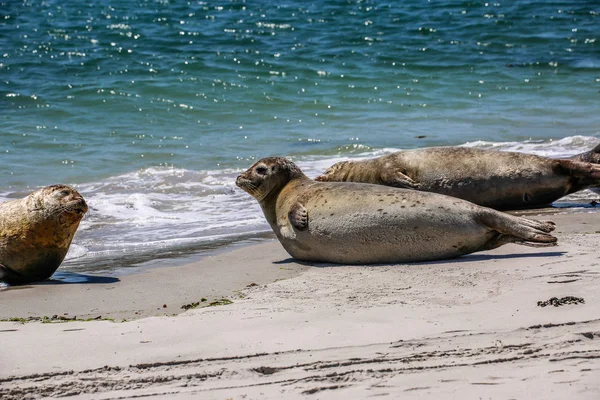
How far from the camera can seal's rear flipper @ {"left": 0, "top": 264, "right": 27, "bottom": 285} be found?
6.35 meters

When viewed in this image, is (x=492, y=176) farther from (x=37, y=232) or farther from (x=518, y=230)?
(x=37, y=232)

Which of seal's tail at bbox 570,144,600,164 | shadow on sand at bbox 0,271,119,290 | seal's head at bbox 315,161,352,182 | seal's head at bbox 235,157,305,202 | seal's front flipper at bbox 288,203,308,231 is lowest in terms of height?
seal's tail at bbox 570,144,600,164

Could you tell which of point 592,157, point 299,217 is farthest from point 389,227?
point 592,157

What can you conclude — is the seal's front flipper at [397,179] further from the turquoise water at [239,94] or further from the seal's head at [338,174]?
the turquoise water at [239,94]

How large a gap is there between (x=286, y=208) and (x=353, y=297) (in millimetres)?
2016

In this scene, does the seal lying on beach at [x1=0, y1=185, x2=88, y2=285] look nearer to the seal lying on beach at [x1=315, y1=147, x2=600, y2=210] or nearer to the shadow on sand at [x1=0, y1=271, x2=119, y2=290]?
the shadow on sand at [x1=0, y1=271, x2=119, y2=290]

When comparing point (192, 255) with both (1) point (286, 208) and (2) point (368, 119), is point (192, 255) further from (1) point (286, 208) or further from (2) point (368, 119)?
(2) point (368, 119)

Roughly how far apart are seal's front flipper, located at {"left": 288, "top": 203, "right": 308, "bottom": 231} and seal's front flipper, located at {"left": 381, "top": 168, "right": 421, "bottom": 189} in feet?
6.14

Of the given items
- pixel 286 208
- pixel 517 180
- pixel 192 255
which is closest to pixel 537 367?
pixel 286 208

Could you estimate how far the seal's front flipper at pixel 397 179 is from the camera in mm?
8297

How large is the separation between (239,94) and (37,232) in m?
10.4

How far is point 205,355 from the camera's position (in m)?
3.93

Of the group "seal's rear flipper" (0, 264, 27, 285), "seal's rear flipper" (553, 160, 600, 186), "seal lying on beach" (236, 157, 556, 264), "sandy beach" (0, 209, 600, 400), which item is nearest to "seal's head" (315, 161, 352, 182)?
"seal's rear flipper" (553, 160, 600, 186)

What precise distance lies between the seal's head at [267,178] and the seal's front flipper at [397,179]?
1369 mm
